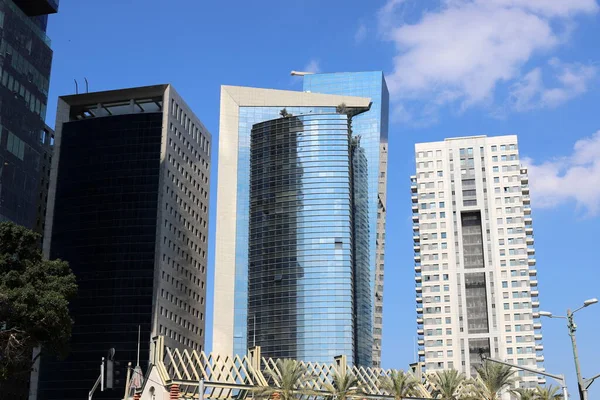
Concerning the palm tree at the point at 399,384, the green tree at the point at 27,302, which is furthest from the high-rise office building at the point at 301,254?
the green tree at the point at 27,302

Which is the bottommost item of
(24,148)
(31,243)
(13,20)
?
(31,243)

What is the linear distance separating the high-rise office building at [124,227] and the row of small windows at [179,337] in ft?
0.68

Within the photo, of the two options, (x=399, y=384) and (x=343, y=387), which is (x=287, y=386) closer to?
(x=343, y=387)

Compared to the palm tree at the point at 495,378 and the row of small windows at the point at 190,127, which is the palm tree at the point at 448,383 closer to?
the palm tree at the point at 495,378

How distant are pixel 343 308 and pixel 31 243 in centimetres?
10898

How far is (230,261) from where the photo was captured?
197m

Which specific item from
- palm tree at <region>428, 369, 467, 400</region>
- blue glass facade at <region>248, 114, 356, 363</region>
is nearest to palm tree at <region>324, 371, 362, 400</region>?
palm tree at <region>428, 369, 467, 400</region>

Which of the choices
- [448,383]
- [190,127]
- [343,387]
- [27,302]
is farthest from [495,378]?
[190,127]

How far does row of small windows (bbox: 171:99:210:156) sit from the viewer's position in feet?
591

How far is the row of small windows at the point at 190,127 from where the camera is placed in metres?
180

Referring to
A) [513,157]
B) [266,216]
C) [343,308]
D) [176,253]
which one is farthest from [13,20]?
[513,157]

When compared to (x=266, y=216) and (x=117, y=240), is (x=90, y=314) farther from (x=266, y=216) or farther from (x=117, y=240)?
(x=266, y=216)

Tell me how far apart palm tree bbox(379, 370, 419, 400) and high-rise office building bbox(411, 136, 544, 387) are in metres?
78.0

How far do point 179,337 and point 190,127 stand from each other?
159 feet
